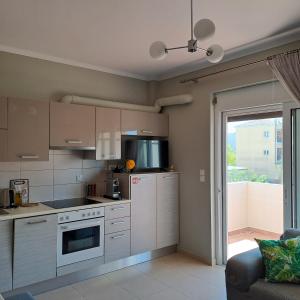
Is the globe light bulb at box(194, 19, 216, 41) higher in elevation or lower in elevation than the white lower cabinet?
higher

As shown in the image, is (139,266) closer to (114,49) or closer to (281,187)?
(281,187)

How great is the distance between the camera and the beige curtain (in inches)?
106

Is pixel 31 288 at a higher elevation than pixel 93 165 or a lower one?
lower

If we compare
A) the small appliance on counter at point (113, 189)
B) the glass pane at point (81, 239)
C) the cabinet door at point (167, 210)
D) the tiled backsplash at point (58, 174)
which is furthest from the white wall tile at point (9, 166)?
the cabinet door at point (167, 210)

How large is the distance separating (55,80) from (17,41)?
670mm

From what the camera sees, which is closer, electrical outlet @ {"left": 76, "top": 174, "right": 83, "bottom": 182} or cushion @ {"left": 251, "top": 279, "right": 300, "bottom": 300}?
cushion @ {"left": 251, "top": 279, "right": 300, "bottom": 300}

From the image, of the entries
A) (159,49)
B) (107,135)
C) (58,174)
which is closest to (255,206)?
(107,135)

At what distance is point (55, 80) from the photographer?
3.57 metres

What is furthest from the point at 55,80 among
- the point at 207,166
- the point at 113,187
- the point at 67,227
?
the point at 207,166

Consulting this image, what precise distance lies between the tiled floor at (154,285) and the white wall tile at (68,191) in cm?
104

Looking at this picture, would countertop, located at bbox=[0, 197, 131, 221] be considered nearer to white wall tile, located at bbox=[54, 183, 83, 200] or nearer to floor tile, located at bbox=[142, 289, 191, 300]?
white wall tile, located at bbox=[54, 183, 83, 200]

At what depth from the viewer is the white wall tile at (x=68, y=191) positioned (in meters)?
3.56

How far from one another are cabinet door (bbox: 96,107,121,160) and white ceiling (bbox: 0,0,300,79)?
0.69 m

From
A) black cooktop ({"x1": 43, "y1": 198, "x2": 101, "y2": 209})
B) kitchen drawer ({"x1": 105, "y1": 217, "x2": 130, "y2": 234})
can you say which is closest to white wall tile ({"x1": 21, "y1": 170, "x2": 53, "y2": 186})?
black cooktop ({"x1": 43, "y1": 198, "x2": 101, "y2": 209})
